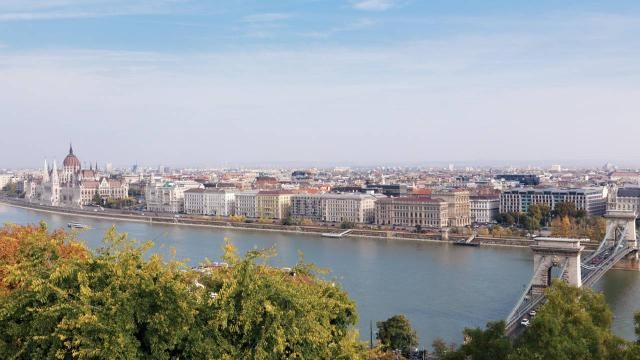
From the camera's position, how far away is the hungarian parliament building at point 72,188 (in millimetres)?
33594

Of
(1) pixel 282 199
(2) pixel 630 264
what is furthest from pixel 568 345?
(1) pixel 282 199

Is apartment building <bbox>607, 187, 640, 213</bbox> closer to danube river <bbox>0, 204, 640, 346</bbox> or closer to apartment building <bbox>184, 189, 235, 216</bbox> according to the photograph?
danube river <bbox>0, 204, 640, 346</bbox>

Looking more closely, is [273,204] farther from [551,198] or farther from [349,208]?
[551,198]

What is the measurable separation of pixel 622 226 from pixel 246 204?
14.0 meters

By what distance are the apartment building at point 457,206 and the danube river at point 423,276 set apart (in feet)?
12.9

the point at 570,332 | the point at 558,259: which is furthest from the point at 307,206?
the point at 570,332

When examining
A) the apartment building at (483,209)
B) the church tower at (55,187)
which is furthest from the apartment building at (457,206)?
the church tower at (55,187)

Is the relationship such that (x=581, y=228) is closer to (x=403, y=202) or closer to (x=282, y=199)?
(x=403, y=202)

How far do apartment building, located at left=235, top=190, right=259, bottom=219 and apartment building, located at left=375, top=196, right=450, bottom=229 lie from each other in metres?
5.10

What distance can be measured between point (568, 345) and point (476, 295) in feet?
19.5

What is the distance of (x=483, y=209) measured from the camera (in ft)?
75.5

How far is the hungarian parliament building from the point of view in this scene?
33.6 metres

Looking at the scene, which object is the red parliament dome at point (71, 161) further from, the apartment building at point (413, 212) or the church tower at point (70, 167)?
the apartment building at point (413, 212)

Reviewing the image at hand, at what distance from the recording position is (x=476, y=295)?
10.1 metres
